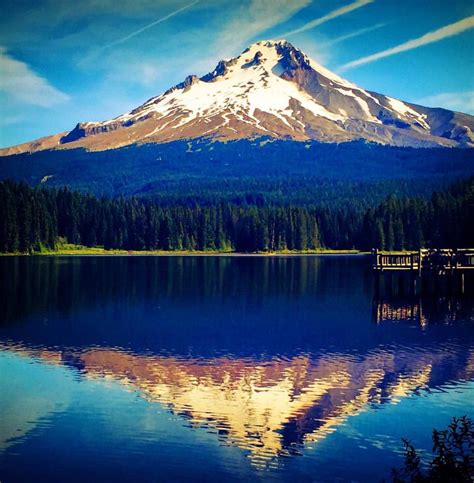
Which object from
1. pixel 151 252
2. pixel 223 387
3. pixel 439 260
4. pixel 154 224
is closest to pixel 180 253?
pixel 151 252

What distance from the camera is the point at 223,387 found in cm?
3378

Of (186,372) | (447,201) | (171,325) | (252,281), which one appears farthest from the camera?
(447,201)

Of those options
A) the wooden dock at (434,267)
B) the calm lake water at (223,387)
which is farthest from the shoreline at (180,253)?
the calm lake water at (223,387)

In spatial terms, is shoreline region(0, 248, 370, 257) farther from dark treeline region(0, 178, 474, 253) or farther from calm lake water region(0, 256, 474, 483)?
calm lake water region(0, 256, 474, 483)

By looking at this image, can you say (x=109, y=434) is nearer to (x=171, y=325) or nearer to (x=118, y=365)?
(x=118, y=365)

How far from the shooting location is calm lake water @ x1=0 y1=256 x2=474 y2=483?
2423 cm

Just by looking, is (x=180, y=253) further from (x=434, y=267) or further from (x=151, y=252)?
(x=434, y=267)

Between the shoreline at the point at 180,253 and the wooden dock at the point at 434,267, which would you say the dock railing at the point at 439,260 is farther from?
the shoreline at the point at 180,253

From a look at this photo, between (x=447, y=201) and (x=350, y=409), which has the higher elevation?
(x=447, y=201)

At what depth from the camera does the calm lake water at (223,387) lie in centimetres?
2423

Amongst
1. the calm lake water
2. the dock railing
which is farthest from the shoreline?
the calm lake water

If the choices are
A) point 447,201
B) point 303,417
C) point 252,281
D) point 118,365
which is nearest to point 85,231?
point 447,201

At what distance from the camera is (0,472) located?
23281 millimetres

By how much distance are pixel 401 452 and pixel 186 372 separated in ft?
48.5
